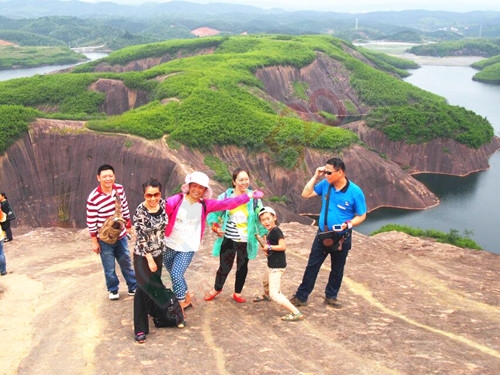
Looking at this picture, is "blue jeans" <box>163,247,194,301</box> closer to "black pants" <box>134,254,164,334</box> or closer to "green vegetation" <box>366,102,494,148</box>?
"black pants" <box>134,254,164,334</box>

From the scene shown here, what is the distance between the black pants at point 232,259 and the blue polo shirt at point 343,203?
1.31 metres

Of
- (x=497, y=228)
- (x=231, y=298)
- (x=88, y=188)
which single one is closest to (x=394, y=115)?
(x=497, y=228)

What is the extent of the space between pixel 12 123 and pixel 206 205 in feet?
91.9

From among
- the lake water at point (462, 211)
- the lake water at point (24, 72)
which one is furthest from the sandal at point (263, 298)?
the lake water at point (24, 72)

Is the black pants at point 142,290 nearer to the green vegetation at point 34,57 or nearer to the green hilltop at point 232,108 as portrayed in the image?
the green hilltop at point 232,108

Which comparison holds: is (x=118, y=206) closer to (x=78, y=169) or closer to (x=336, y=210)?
(x=336, y=210)

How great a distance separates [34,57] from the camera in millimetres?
110812

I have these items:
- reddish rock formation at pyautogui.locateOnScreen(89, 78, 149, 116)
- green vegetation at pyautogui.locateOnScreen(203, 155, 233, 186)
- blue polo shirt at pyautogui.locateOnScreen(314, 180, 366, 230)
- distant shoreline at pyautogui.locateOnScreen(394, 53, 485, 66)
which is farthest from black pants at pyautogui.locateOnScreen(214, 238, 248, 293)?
distant shoreline at pyautogui.locateOnScreen(394, 53, 485, 66)

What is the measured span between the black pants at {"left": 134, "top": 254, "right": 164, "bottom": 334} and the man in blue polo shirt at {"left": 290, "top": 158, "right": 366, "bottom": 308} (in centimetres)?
253

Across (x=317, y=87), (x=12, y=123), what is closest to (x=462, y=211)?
(x=317, y=87)

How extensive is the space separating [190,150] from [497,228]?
822 inches

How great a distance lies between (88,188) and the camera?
3094 cm

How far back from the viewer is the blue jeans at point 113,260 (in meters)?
8.04

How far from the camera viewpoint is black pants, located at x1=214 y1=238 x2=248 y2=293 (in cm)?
781
